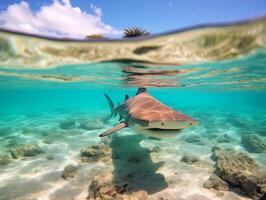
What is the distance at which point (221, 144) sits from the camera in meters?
13.5

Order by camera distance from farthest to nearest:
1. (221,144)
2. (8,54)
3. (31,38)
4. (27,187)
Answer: (221,144) → (8,54) → (31,38) → (27,187)

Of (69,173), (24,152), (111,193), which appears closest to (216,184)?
(111,193)

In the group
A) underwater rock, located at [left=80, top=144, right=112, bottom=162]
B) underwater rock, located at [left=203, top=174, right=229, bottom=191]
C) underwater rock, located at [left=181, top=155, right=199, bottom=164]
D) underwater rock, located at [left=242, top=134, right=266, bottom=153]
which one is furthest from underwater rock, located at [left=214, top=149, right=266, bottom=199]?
underwater rock, located at [left=242, top=134, right=266, bottom=153]

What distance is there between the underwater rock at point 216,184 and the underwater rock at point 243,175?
26 cm

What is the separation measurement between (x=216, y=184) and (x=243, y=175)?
89cm

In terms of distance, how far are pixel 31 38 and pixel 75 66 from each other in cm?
468

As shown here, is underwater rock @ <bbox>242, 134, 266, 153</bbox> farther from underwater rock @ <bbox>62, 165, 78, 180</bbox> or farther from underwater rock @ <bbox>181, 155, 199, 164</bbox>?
underwater rock @ <bbox>62, 165, 78, 180</bbox>

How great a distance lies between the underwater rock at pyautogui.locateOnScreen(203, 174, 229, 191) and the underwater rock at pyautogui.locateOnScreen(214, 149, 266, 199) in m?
0.26

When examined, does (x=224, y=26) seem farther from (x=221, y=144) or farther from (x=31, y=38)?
(x=221, y=144)

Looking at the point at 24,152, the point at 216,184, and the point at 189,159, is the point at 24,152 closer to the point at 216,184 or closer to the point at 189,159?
the point at 189,159

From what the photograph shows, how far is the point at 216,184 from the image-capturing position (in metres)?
6.88

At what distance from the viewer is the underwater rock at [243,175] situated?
6434mm

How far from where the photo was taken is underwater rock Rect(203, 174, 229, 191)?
22.2ft

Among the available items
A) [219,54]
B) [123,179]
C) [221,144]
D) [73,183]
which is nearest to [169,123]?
[123,179]
